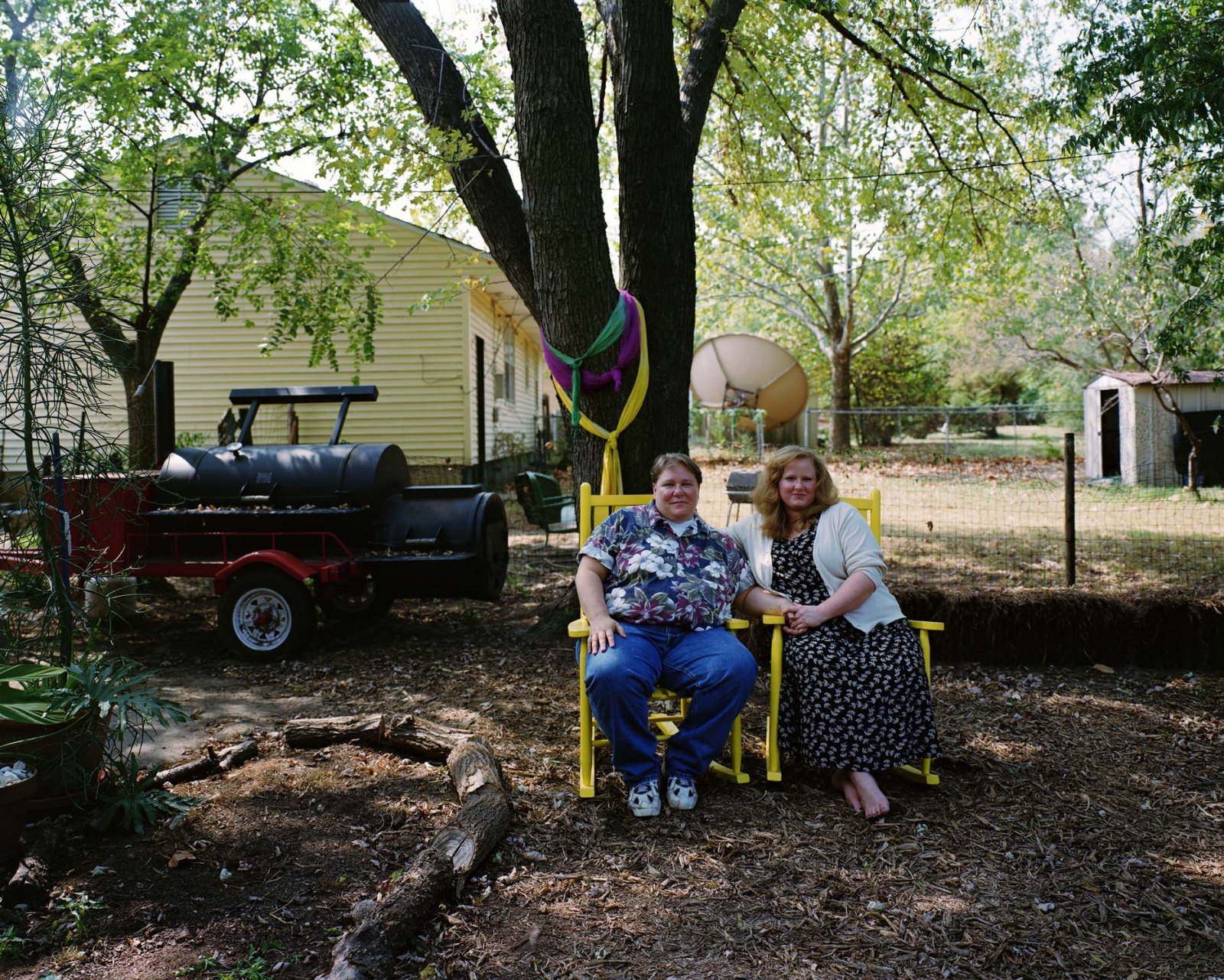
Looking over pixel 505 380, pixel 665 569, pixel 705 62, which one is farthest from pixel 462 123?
pixel 505 380

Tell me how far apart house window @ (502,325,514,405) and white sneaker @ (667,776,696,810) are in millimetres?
14908

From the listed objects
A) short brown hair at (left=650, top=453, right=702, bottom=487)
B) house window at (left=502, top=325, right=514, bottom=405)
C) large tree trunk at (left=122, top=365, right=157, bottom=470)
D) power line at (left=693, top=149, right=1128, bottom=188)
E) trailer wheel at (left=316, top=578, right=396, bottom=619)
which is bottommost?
trailer wheel at (left=316, top=578, right=396, bottom=619)

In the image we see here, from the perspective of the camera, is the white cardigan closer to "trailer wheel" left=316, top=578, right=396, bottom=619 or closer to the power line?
"trailer wheel" left=316, top=578, right=396, bottom=619

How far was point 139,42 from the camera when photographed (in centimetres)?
838

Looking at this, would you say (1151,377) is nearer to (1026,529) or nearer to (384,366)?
(1026,529)

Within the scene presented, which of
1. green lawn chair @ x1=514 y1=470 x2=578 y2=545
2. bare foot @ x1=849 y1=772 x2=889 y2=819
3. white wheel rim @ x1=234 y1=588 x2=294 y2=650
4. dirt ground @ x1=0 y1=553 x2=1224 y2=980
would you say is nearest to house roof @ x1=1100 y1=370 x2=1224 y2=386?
green lawn chair @ x1=514 y1=470 x2=578 y2=545

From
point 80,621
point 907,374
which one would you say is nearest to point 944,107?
point 80,621

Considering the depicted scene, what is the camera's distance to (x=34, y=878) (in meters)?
2.63

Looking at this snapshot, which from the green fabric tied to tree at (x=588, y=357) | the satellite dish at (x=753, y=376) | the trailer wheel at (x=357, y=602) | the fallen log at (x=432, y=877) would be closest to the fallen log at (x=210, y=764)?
the fallen log at (x=432, y=877)

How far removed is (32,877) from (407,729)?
1487mm

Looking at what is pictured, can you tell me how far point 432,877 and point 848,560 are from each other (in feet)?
6.36

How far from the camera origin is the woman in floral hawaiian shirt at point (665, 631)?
334 cm

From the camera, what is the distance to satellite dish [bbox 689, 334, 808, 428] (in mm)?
21406

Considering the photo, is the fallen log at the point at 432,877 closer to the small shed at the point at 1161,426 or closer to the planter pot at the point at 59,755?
the planter pot at the point at 59,755
